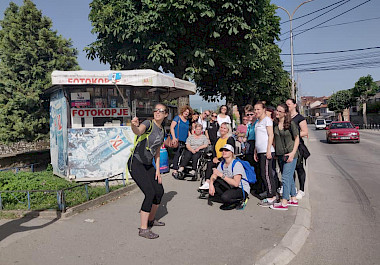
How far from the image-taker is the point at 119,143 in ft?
26.3

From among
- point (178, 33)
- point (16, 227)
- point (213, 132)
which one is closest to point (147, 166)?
point (16, 227)

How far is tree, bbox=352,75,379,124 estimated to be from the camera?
50.6 metres

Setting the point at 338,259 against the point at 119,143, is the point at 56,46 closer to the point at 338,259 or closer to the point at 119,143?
the point at 119,143

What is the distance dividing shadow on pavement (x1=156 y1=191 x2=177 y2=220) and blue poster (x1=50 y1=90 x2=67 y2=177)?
328 centimetres

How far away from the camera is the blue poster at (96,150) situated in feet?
25.5

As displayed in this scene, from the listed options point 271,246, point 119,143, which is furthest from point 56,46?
point 271,246

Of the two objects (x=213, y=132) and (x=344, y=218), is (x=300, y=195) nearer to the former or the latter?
(x=344, y=218)

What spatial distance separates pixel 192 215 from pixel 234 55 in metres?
9.91

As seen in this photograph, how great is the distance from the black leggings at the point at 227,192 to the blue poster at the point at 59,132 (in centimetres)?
451

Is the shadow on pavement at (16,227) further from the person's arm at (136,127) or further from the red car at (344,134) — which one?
the red car at (344,134)

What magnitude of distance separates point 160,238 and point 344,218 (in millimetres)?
3187

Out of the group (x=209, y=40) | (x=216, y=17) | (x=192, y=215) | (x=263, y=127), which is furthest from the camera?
(x=209, y=40)

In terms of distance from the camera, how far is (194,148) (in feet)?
26.4

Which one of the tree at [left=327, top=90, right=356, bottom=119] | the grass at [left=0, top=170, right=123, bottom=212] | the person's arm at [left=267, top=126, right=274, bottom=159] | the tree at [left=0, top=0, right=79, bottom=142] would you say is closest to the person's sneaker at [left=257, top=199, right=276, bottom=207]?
the person's arm at [left=267, top=126, right=274, bottom=159]
